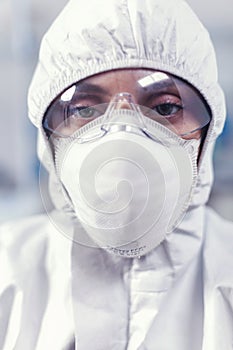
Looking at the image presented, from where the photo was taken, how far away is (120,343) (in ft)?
3.11

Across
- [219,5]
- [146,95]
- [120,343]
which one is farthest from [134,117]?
[219,5]

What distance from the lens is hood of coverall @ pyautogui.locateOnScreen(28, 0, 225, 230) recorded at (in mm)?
921

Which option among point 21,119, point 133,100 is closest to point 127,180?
point 133,100

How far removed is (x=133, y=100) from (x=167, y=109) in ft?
0.18

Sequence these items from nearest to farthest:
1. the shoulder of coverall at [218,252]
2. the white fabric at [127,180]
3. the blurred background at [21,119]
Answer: the white fabric at [127,180]
the shoulder of coverall at [218,252]
the blurred background at [21,119]

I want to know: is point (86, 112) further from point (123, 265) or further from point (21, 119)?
point (21, 119)

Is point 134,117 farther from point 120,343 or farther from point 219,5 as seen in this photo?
point 219,5

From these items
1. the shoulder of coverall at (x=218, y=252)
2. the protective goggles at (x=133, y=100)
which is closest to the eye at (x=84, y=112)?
the protective goggles at (x=133, y=100)

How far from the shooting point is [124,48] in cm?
92

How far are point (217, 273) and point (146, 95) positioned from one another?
0.99ft

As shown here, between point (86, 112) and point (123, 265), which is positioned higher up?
point (86, 112)

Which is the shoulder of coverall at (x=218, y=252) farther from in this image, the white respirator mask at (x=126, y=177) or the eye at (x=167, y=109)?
the eye at (x=167, y=109)

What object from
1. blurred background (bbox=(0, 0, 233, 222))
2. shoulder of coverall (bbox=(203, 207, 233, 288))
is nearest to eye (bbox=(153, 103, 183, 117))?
shoulder of coverall (bbox=(203, 207, 233, 288))

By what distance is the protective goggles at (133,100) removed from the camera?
903mm
